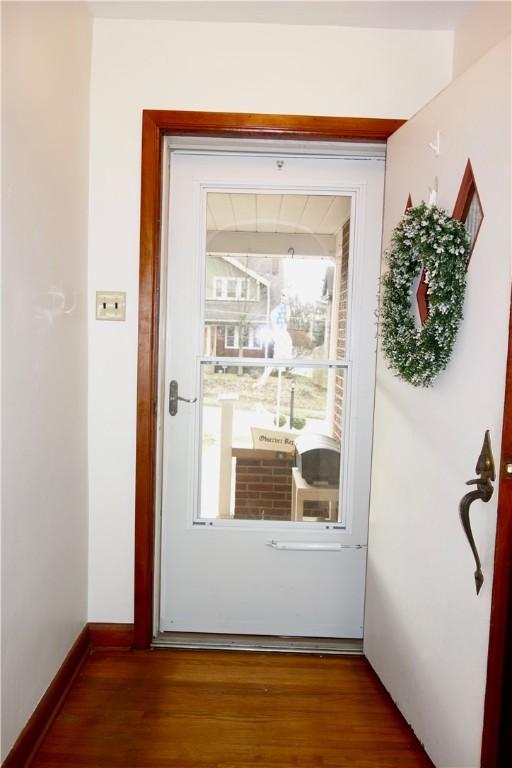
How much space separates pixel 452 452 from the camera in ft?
4.92

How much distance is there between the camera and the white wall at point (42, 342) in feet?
4.56

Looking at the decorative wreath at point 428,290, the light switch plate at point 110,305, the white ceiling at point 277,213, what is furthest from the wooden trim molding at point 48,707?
the white ceiling at point 277,213

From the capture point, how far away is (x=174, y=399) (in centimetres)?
220

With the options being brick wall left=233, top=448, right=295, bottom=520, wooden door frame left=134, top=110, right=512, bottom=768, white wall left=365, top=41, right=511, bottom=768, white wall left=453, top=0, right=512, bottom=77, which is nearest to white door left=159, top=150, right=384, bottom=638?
brick wall left=233, top=448, right=295, bottom=520

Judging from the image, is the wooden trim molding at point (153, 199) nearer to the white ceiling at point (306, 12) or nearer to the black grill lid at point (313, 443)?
the white ceiling at point (306, 12)

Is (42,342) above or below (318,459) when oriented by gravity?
above

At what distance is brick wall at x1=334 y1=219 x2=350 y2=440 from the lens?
217cm

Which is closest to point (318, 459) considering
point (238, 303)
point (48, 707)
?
point (238, 303)

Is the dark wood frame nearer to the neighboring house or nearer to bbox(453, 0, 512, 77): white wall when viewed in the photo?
bbox(453, 0, 512, 77): white wall

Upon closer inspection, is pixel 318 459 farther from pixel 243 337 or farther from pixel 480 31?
pixel 480 31

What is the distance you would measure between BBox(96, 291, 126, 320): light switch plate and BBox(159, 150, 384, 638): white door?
0.21m

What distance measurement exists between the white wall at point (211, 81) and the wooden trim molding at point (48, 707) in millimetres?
1159

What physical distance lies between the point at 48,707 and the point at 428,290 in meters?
1.76

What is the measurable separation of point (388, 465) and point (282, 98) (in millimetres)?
1450
